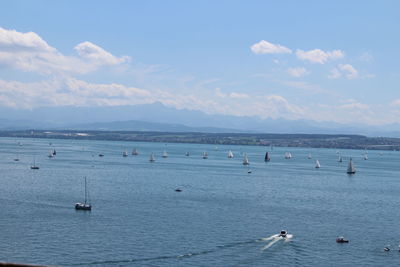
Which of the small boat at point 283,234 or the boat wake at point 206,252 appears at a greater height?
the small boat at point 283,234

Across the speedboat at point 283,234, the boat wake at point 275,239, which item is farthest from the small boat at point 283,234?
the boat wake at point 275,239

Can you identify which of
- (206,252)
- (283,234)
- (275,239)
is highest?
(283,234)

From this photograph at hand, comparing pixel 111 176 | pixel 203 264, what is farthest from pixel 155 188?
pixel 203 264

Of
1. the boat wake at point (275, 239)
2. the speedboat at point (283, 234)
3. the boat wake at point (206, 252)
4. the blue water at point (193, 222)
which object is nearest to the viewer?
the boat wake at point (206, 252)

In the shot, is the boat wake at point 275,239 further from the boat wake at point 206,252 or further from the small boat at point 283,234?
the small boat at point 283,234

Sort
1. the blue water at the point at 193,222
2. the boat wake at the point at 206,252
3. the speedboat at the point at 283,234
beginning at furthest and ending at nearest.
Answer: the speedboat at the point at 283,234
the blue water at the point at 193,222
the boat wake at the point at 206,252

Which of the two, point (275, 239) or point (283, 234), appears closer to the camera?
point (275, 239)

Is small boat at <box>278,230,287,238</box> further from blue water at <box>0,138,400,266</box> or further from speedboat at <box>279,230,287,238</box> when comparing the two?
blue water at <box>0,138,400,266</box>

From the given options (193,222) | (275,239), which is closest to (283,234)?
(275,239)

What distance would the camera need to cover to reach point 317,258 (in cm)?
5519

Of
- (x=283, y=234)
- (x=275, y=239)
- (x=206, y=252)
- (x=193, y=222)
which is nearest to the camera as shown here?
(x=206, y=252)

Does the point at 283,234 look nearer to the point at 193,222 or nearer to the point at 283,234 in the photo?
the point at 283,234

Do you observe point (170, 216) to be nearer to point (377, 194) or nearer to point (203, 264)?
point (203, 264)

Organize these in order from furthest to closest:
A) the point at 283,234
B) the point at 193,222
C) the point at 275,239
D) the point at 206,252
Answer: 1. the point at 193,222
2. the point at 283,234
3. the point at 275,239
4. the point at 206,252
